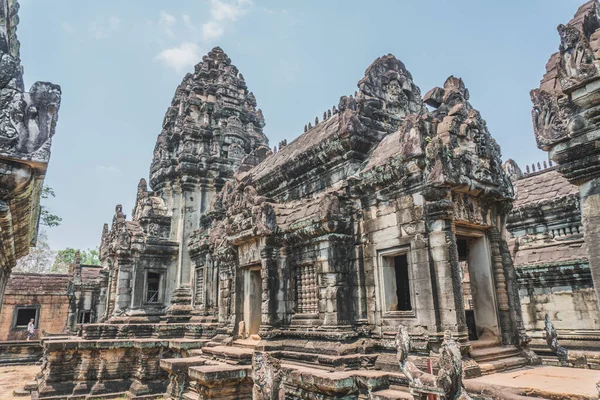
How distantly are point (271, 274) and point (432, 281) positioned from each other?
13.2 feet

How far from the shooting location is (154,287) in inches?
736

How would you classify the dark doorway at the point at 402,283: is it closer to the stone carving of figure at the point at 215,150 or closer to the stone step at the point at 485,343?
the stone step at the point at 485,343

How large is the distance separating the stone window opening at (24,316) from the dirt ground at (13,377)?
4927 millimetres

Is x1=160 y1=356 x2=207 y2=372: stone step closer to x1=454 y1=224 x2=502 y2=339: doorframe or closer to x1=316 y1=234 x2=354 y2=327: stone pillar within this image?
x1=316 y1=234 x2=354 y2=327: stone pillar

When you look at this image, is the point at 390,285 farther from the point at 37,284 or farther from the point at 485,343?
the point at 37,284

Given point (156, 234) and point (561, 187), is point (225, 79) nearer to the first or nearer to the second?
point (156, 234)

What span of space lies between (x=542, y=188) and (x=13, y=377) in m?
22.7

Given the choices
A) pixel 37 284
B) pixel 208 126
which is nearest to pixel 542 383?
pixel 208 126

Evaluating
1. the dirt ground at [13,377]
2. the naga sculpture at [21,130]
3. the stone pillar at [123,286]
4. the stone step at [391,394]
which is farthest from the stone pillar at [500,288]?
the dirt ground at [13,377]

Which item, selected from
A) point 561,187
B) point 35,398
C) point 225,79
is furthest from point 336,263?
point 225,79

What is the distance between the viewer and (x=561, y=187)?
1170 centimetres

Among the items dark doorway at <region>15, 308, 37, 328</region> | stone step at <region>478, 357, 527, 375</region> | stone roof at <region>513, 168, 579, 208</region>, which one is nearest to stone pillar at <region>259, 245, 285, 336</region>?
stone step at <region>478, 357, 527, 375</region>

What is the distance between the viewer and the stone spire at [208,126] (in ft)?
63.7

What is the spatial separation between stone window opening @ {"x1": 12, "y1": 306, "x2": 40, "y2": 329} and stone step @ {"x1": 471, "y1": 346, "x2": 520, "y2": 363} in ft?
92.4
